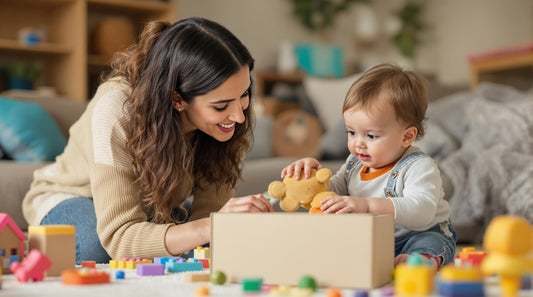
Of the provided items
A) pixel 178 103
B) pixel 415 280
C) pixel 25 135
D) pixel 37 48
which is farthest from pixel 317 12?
pixel 415 280

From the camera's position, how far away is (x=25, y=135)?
2.06 metres

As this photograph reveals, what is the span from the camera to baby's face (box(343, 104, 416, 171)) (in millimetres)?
1177

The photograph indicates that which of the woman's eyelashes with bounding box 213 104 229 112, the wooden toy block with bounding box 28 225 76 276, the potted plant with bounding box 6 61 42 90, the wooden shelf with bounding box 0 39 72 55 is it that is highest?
the wooden shelf with bounding box 0 39 72 55

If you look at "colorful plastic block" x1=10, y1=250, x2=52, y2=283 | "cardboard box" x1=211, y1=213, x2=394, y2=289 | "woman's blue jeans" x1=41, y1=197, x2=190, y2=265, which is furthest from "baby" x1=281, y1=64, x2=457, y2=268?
"woman's blue jeans" x1=41, y1=197, x2=190, y2=265

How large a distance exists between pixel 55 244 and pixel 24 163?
3.43ft

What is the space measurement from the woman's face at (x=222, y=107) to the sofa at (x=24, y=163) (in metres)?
0.74

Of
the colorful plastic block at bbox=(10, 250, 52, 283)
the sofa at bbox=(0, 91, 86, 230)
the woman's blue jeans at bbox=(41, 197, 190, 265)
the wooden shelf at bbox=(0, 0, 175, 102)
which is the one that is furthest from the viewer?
the wooden shelf at bbox=(0, 0, 175, 102)

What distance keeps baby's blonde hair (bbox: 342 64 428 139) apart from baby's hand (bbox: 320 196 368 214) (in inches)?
8.9

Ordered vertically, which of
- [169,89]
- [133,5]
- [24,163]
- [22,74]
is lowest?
[24,163]

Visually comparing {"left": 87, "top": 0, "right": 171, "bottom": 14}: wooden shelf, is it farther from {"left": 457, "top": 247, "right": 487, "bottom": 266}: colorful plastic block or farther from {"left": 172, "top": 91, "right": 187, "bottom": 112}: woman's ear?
{"left": 457, "top": 247, "right": 487, "bottom": 266}: colorful plastic block

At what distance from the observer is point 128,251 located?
1.25m

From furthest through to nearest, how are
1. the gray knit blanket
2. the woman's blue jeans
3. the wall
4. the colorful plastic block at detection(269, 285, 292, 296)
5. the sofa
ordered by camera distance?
the wall < the gray knit blanket < the sofa < the woman's blue jeans < the colorful plastic block at detection(269, 285, 292, 296)

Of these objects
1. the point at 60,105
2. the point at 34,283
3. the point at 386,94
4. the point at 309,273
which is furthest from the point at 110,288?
the point at 60,105

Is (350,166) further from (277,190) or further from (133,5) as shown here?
(133,5)
